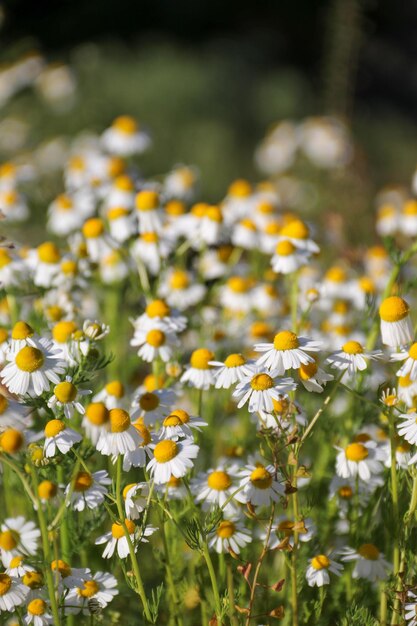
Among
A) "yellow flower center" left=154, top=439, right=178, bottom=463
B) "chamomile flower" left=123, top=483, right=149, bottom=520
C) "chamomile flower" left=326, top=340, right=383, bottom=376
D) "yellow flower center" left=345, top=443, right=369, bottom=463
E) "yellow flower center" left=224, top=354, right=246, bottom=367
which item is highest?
"chamomile flower" left=326, top=340, right=383, bottom=376

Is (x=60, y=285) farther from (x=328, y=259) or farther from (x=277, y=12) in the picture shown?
(x=277, y=12)

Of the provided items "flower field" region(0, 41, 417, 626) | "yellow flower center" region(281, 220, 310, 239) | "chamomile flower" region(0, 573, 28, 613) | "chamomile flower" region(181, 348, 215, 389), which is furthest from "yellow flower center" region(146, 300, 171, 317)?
"chamomile flower" region(0, 573, 28, 613)

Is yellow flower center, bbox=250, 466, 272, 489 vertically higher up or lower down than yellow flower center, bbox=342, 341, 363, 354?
lower down

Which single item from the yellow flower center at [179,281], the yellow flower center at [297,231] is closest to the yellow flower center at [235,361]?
the yellow flower center at [297,231]

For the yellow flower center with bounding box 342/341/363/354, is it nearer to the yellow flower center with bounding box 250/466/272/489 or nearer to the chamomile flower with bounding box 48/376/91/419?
the yellow flower center with bounding box 250/466/272/489

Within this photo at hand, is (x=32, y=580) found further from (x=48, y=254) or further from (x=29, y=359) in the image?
(x=48, y=254)

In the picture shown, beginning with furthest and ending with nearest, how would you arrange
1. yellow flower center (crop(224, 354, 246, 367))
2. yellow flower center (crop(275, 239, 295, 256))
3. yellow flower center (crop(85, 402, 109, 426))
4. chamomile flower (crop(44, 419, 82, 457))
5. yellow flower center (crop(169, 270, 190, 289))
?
yellow flower center (crop(169, 270, 190, 289)), yellow flower center (crop(275, 239, 295, 256)), yellow flower center (crop(224, 354, 246, 367)), chamomile flower (crop(44, 419, 82, 457)), yellow flower center (crop(85, 402, 109, 426))

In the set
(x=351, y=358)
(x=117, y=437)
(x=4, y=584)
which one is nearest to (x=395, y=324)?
(x=351, y=358)

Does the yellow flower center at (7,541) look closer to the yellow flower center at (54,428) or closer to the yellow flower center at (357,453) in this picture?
the yellow flower center at (54,428)

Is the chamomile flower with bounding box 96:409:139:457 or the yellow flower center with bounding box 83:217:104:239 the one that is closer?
the chamomile flower with bounding box 96:409:139:457
